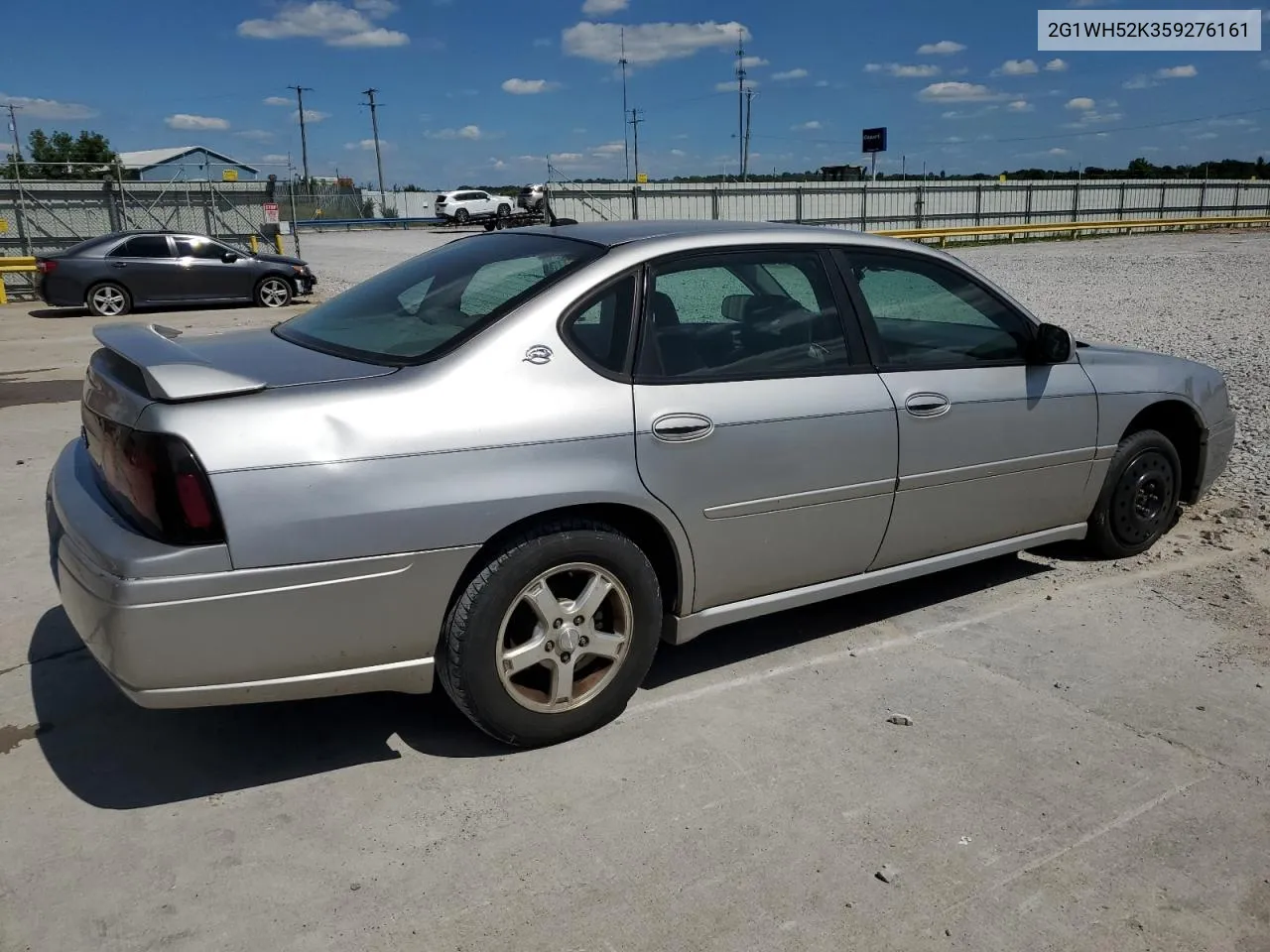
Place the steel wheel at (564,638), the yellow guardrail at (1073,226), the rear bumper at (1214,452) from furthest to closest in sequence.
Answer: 1. the yellow guardrail at (1073,226)
2. the rear bumper at (1214,452)
3. the steel wheel at (564,638)

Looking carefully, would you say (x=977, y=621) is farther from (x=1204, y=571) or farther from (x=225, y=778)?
(x=225, y=778)

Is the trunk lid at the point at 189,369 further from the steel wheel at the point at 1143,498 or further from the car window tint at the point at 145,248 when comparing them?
the car window tint at the point at 145,248

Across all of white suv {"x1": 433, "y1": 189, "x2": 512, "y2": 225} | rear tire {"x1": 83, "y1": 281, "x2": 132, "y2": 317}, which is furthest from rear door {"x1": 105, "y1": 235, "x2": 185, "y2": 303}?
white suv {"x1": 433, "y1": 189, "x2": 512, "y2": 225}

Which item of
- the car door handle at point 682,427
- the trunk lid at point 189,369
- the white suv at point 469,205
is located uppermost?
the white suv at point 469,205

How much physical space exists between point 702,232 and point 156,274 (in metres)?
15.9

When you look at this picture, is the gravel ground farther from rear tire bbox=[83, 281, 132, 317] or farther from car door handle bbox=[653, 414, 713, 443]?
car door handle bbox=[653, 414, 713, 443]

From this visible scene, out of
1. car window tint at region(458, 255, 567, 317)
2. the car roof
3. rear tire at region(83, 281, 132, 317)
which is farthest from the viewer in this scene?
rear tire at region(83, 281, 132, 317)

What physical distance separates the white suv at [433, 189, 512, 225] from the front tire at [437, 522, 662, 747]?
5328 centimetres

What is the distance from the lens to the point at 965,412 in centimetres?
403

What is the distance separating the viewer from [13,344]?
1366cm

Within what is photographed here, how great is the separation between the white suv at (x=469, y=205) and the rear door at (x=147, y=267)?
38.4m

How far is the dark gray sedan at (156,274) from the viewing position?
54.5ft

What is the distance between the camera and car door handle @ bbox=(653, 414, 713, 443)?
329cm

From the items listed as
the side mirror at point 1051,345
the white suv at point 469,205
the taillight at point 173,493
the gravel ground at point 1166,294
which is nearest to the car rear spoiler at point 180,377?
the taillight at point 173,493
